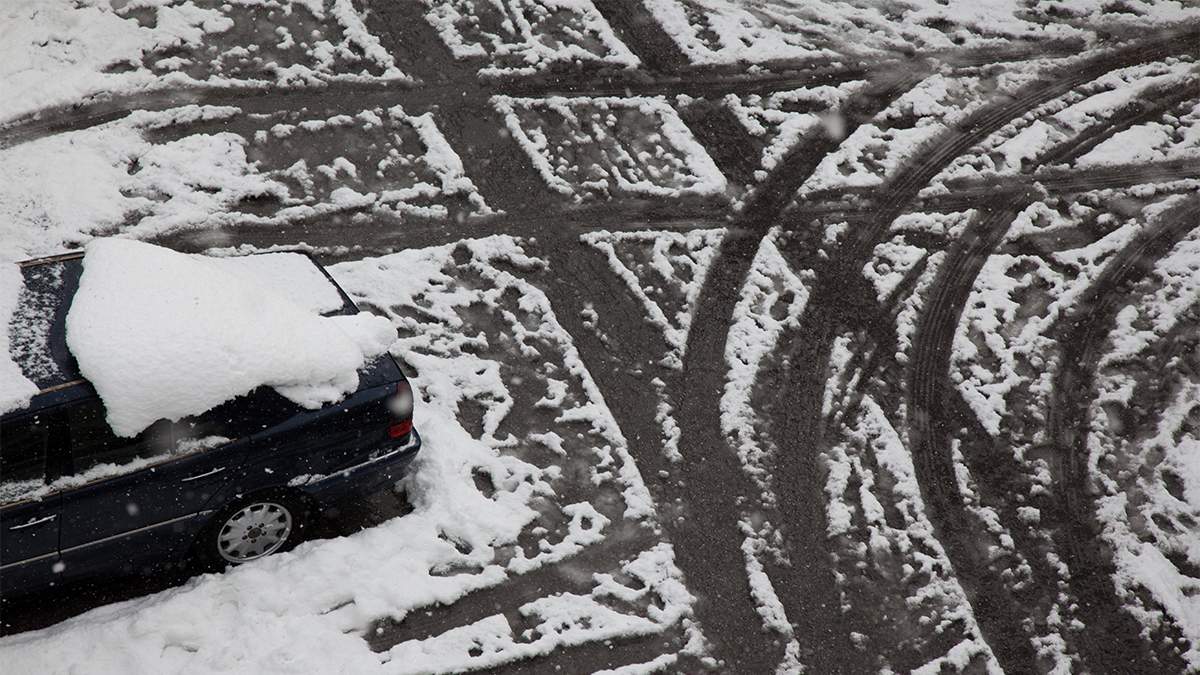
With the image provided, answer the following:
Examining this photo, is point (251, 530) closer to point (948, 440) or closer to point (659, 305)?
point (659, 305)

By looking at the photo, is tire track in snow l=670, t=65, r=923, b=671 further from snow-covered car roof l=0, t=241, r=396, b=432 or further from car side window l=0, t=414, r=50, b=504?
car side window l=0, t=414, r=50, b=504

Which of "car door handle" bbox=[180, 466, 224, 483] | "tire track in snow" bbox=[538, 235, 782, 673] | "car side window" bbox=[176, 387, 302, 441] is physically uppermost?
"tire track in snow" bbox=[538, 235, 782, 673]

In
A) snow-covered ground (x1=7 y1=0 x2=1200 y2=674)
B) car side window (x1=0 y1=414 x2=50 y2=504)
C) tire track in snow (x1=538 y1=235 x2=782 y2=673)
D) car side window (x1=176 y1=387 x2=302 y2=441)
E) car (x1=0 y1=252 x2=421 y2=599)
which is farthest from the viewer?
tire track in snow (x1=538 y1=235 x2=782 y2=673)

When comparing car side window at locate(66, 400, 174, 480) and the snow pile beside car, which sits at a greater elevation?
the snow pile beside car

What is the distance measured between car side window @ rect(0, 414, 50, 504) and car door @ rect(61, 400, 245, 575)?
15 cm

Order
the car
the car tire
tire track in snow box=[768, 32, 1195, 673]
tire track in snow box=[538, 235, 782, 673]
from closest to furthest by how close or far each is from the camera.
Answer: the car < the car tire < tire track in snow box=[538, 235, 782, 673] < tire track in snow box=[768, 32, 1195, 673]

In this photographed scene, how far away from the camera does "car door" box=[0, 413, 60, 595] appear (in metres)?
5.34

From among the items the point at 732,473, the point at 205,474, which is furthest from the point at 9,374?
the point at 732,473

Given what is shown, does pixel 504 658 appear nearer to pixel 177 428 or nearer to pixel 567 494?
pixel 567 494

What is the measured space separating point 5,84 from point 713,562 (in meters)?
8.81

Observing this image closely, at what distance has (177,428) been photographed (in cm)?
571

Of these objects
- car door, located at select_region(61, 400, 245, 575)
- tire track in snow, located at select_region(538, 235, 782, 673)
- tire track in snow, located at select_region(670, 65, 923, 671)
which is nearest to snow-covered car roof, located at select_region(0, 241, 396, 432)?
car door, located at select_region(61, 400, 245, 575)

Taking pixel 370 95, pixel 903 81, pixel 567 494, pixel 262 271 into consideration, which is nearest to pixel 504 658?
pixel 567 494

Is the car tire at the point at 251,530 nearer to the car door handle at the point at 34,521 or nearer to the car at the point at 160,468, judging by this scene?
the car at the point at 160,468
